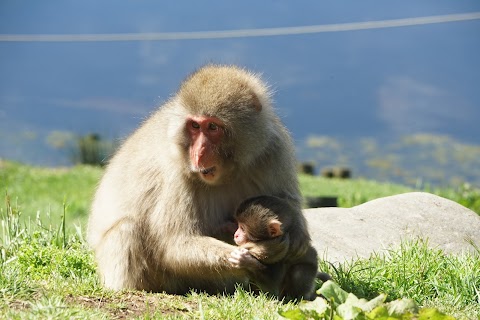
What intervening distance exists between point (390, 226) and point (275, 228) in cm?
268

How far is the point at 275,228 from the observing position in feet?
15.8

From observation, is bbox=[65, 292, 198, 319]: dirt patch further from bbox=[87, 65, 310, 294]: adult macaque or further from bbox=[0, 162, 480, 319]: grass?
bbox=[87, 65, 310, 294]: adult macaque

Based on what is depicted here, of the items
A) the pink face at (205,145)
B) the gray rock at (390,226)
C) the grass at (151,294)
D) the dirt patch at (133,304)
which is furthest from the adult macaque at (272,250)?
the gray rock at (390,226)

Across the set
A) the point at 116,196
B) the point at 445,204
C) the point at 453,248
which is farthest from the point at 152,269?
the point at 445,204

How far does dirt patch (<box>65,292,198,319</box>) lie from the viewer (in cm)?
432

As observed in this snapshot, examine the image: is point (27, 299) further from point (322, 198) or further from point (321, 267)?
point (322, 198)

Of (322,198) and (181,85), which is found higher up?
(181,85)

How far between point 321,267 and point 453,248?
148cm

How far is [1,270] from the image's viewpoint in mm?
4629

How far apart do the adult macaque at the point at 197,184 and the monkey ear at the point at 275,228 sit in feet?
0.49

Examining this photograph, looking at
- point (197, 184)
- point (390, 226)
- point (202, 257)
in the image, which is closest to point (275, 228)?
point (202, 257)

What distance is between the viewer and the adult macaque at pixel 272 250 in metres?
4.80

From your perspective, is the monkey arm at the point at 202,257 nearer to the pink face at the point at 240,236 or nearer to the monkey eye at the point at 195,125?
the pink face at the point at 240,236

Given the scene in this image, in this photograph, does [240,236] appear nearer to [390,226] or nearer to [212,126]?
[212,126]
